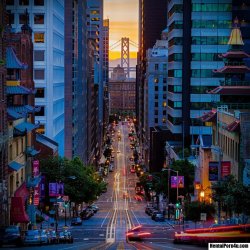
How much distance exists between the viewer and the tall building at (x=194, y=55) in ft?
448

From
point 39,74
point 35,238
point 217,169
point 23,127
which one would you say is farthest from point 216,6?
point 35,238

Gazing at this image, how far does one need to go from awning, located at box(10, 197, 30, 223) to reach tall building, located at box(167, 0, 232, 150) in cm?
7059

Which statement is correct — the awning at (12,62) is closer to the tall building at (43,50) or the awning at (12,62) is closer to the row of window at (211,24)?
the tall building at (43,50)

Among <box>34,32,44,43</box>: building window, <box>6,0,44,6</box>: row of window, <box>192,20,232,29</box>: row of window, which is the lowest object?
<box>34,32,44,43</box>: building window

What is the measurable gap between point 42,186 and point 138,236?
27.9 m

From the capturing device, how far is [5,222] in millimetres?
61781

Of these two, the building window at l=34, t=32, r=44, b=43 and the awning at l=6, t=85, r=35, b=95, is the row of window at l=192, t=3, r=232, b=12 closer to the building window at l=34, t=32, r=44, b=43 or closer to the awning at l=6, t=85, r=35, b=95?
the building window at l=34, t=32, r=44, b=43

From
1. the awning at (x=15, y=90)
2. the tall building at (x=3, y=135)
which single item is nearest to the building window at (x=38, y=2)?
the awning at (x=15, y=90)

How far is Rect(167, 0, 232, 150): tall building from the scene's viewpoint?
448 ft

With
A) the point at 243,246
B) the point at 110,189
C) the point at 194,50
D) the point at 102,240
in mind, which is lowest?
the point at 110,189

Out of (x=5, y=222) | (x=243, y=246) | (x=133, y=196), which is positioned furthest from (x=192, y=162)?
(x=243, y=246)

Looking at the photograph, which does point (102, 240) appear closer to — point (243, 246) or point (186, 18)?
point (243, 246)

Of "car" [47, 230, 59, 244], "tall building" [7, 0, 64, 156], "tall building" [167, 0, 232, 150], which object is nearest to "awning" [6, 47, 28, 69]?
"car" [47, 230, 59, 244]

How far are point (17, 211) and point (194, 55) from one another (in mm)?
79137
